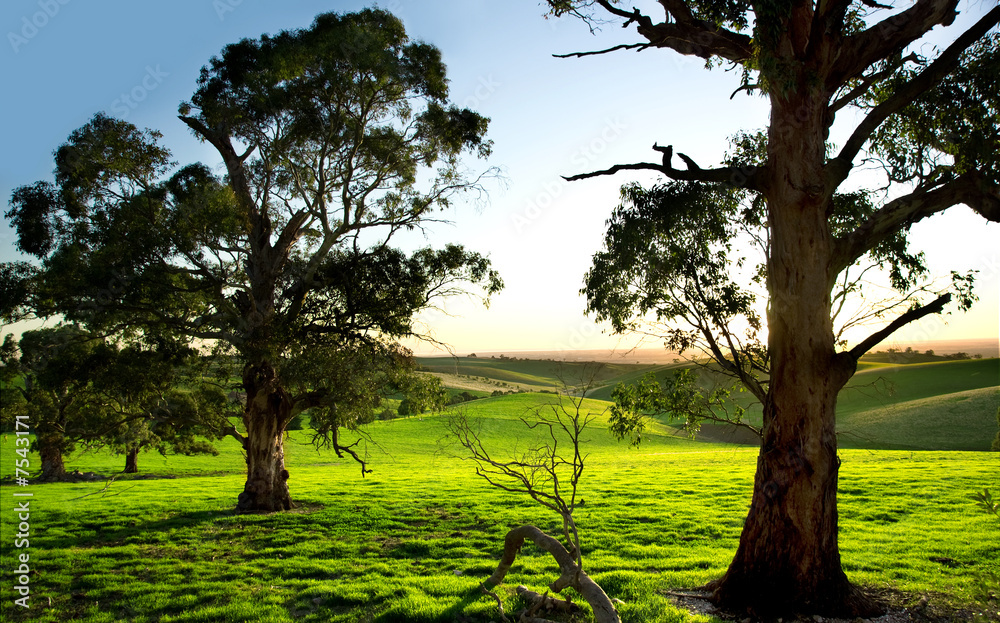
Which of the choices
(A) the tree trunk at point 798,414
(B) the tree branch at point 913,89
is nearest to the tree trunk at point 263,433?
(A) the tree trunk at point 798,414

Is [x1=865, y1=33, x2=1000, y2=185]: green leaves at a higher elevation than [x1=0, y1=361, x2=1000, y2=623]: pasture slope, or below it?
higher

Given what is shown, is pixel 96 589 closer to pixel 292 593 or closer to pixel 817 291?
pixel 292 593

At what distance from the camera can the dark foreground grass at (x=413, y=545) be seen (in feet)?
28.1

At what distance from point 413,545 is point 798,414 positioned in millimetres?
9130

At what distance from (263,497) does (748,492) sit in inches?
679

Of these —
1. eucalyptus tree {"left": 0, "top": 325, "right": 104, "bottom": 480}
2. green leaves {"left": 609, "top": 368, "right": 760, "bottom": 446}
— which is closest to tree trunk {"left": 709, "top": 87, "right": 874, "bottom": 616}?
green leaves {"left": 609, "top": 368, "right": 760, "bottom": 446}

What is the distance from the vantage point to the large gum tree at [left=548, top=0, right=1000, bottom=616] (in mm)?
8039

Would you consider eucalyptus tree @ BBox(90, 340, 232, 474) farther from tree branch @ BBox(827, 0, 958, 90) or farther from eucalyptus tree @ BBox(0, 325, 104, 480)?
tree branch @ BBox(827, 0, 958, 90)

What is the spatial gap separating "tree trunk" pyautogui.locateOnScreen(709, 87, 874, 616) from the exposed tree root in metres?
2.90

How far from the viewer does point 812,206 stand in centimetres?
846

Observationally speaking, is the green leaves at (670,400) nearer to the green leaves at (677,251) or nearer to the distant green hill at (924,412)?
the green leaves at (677,251)

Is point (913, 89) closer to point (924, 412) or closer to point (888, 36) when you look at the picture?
point (888, 36)

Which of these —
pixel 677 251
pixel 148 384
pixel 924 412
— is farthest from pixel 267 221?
pixel 924 412

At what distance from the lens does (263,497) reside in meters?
17.8
